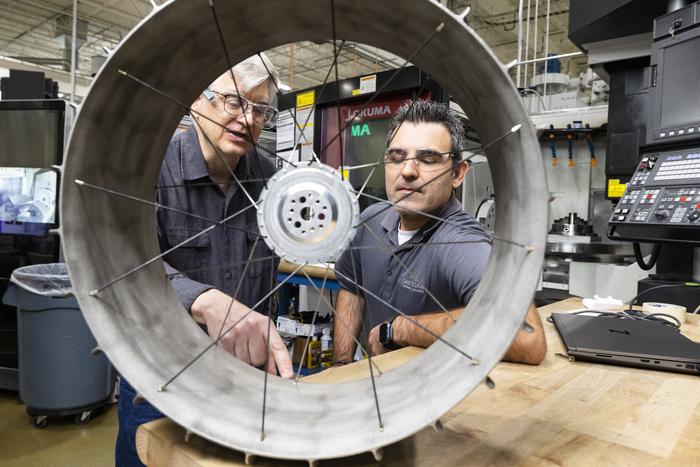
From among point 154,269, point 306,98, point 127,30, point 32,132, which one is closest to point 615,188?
point 306,98

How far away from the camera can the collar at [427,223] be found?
3.94 feet

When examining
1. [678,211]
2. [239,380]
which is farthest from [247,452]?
[678,211]

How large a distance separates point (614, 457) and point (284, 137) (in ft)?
6.98

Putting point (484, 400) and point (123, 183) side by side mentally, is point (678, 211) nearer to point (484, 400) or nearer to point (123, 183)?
point (484, 400)

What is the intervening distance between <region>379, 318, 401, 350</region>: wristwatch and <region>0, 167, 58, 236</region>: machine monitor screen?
2.07 meters

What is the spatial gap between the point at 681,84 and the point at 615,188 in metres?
0.54

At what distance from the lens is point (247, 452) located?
1.39 feet

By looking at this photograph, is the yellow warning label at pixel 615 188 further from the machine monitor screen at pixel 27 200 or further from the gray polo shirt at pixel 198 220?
the machine monitor screen at pixel 27 200

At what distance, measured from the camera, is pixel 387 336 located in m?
0.94

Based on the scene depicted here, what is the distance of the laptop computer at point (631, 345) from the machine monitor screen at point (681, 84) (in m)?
0.51

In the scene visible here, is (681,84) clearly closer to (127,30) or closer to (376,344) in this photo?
(376,344)

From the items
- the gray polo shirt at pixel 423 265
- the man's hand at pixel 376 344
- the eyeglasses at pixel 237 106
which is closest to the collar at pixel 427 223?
the gray polo shirt at pixel 423 265

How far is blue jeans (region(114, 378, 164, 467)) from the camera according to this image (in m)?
1.02

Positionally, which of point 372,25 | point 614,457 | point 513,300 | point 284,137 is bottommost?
point 614,457
